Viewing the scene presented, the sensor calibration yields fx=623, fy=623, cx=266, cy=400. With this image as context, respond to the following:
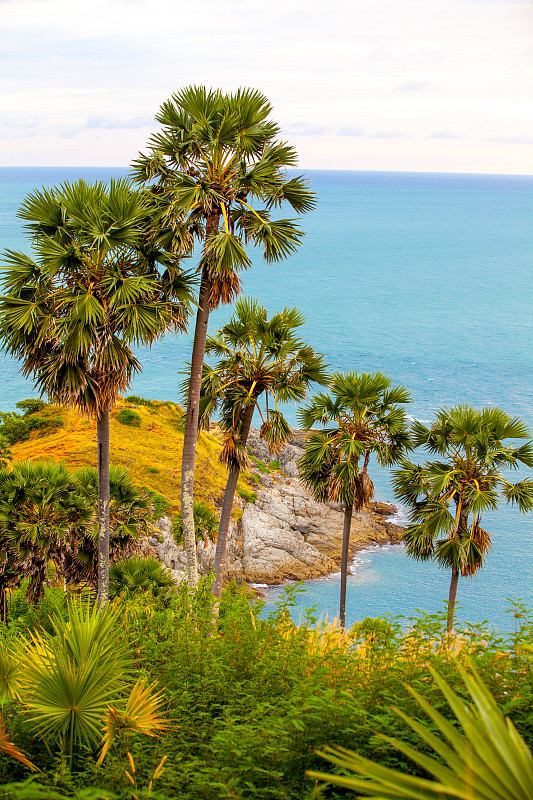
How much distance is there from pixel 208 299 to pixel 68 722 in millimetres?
8664

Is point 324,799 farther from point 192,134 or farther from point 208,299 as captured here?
point 192,134

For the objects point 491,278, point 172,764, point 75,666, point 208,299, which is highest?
point 491,278

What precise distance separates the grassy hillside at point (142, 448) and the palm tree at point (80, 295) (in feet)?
52.6

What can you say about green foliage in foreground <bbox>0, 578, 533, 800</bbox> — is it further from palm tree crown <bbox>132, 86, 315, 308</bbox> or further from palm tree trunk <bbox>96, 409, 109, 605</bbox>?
palm tree crown <bbox>132, 86, 315, 308</bbox>

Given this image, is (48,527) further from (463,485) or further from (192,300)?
(463,485)

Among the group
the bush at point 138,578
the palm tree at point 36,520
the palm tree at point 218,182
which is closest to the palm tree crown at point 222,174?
the palm tree at point 218,182

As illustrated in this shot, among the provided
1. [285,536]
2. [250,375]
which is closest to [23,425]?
[285,536]

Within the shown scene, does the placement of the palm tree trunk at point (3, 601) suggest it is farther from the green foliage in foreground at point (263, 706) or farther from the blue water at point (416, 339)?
the blue water at point (416, 339)

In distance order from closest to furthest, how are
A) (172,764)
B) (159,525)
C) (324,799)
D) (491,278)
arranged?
1. (324,799)
2. (172,764)
3. (159,525)
4. (491,278)

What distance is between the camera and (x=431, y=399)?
54.3 metres

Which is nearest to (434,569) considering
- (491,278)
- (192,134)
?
(192,134)

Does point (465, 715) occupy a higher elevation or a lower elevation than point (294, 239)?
lower

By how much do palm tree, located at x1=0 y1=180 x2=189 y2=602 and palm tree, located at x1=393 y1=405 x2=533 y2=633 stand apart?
7.83 metres

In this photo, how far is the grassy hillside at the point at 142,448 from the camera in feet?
96.7
